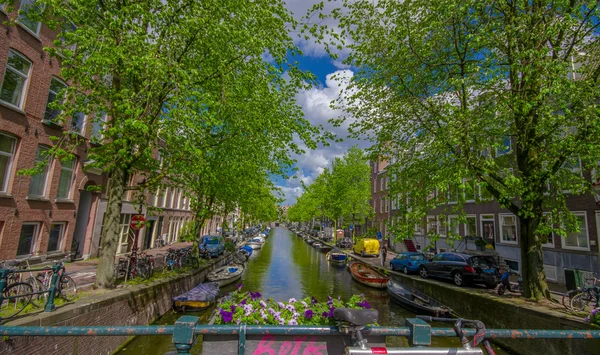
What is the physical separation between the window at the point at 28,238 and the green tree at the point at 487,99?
55.5ft

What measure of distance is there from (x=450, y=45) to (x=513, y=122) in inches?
157

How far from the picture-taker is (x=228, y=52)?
12039 millimetres

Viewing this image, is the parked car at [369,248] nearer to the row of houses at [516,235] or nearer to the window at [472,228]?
the row of houses at [516,235]

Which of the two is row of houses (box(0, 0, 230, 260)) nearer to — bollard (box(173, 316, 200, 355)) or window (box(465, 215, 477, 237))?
bollard (box(173, 316, 200, 355))

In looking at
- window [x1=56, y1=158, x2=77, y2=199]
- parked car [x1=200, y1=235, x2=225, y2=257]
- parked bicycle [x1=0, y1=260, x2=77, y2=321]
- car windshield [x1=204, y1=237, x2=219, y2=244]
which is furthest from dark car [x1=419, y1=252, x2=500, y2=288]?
window [x1=56, y1=158, x2=77, y2=199]

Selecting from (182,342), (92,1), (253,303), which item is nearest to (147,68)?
(92,1)

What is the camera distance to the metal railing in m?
2.05

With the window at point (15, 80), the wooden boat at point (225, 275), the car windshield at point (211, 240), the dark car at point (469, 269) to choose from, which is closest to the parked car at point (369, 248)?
the dark car at point (469, 269)

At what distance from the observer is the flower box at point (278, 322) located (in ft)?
10.1

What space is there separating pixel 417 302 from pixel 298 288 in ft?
A: 25.9

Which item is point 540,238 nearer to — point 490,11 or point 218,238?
point 490,11

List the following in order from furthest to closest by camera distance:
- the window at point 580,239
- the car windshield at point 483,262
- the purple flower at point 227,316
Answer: the window at point 580,239, the car windshield at point 483,262, the purple flower at point 227,316

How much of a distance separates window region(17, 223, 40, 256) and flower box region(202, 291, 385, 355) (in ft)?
48.1

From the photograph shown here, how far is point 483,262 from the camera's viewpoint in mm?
15781
